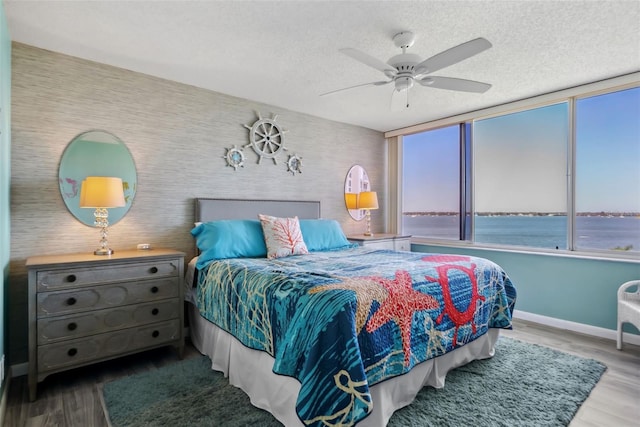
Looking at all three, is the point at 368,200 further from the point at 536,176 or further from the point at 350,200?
the point at 536,176

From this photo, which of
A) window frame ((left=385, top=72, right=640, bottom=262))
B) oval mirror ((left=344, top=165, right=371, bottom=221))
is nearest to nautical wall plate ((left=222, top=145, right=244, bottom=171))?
oval mirror ((left=344, top=165, right=371, bottom=221))

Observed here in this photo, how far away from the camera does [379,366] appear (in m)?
1.74

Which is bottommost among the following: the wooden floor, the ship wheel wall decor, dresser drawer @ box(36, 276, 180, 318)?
the wooden floor

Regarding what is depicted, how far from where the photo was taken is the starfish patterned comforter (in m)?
1.50

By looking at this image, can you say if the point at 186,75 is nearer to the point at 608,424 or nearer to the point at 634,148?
the point at 608,424

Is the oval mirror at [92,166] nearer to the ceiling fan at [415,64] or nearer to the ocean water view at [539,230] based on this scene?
the ceiling fan at [415,64]

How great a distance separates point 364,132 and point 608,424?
4240 millimetres

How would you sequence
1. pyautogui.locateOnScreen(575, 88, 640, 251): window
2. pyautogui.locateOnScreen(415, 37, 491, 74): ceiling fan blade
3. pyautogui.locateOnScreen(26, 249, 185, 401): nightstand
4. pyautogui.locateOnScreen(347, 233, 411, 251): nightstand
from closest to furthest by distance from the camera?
pyautogui.locateOnScreen(415, 37, 491, 74): ceiling fan blade, pyautogui.locateOnScreen(26, 249, 185, 401): nightstand, pyautogui.locateOnScreen(575, 88, 640, 251): window, pyautogui.locateOnScreen(347, 233, 411, 251): nightstand

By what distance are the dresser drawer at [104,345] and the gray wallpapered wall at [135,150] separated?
537 millimetres

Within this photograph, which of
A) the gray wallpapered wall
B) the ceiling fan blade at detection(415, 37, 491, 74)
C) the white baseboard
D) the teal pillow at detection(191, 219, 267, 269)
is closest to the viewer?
the ceiling fan blade at detection(415, 37, 491, 74)

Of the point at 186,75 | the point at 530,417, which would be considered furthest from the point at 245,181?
the point at 530,417

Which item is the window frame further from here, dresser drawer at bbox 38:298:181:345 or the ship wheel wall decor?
dresser drawer at bbox 38:298:181:345

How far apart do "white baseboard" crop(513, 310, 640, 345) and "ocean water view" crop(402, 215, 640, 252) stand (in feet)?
2.64

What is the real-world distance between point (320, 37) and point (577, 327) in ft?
12.6
